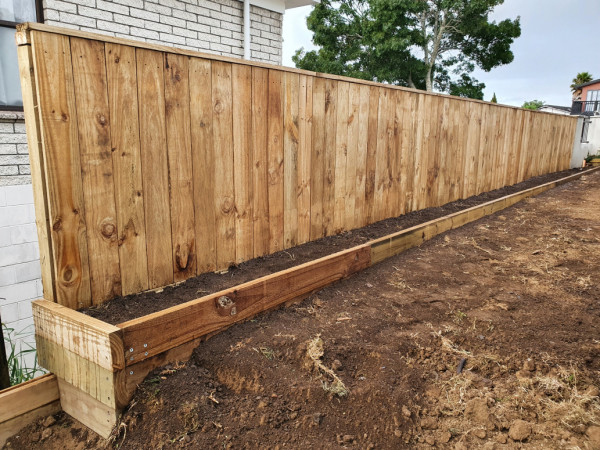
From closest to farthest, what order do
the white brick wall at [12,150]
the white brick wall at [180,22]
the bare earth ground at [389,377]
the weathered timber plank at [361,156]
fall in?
the bare earth ground at [389,377] → the weathered timber plank at [361,156] → the white brick wall at [12,150] → the white brick wall at [180,22]

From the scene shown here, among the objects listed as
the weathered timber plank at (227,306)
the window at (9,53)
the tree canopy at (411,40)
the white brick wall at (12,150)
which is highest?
the tree canopy at (411,40)

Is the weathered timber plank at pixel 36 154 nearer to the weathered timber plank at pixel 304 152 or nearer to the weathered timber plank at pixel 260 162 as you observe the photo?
the weathered timber plank at pixel 260 162

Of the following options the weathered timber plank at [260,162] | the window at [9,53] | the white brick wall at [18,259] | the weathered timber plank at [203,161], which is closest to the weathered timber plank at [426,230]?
the weathered timber plank at [260,162]

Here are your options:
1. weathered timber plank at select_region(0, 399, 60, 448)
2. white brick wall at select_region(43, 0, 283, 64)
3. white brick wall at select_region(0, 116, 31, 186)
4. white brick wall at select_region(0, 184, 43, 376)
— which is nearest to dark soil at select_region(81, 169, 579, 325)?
weathered timber plank at select_region(0, 399, 60, 448)

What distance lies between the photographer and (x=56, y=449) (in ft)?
6.16

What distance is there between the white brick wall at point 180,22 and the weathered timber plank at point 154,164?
110 inches

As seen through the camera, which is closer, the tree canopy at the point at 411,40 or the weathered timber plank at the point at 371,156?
the weathered timber plank at the point at 371,156

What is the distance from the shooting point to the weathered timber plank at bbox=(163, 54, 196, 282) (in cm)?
252

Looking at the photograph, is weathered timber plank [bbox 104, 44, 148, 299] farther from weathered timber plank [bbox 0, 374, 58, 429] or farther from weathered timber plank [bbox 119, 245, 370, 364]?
weathered timber plank [bbox 0, 374, 58, 429]

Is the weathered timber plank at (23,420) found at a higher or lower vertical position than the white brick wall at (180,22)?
lower

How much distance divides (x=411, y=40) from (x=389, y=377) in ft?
75.9

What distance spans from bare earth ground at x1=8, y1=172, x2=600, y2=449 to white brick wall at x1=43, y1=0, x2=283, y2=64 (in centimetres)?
382

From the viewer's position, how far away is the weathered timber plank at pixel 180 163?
2518 millimetres

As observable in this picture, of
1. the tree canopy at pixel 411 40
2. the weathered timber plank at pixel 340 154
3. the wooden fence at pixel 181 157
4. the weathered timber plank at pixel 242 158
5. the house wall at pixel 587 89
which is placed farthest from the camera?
the house wall at pixel 587 89
